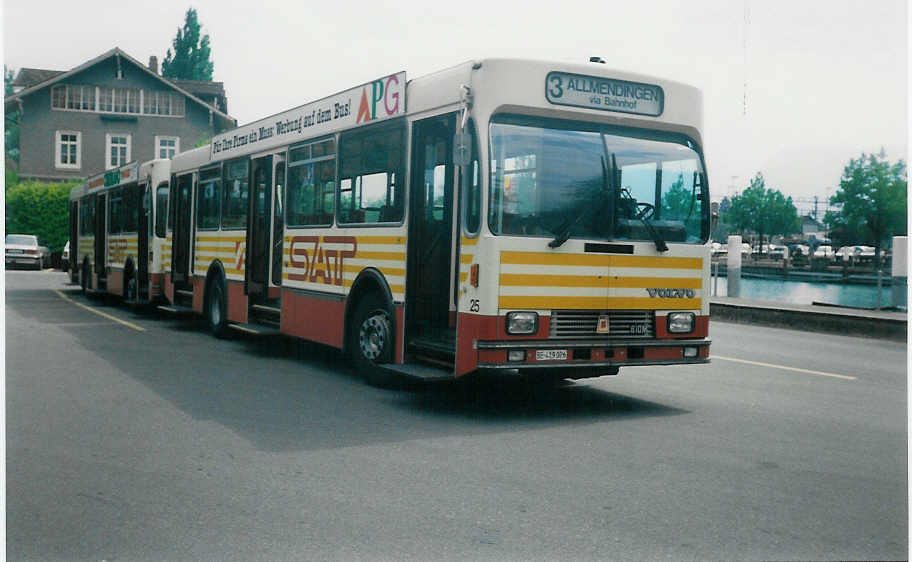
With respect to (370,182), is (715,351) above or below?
below

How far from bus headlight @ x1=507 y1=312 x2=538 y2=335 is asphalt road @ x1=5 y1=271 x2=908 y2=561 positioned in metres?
0.70

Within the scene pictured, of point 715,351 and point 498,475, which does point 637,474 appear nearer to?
point 498,475

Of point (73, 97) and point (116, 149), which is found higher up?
point (73, 97)

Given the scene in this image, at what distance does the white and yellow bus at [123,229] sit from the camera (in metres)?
17.4

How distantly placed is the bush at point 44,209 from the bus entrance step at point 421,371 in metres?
5.84

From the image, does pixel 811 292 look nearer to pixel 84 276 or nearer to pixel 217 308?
pixel 84 276

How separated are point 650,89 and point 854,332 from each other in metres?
10.2

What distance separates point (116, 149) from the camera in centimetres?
1822

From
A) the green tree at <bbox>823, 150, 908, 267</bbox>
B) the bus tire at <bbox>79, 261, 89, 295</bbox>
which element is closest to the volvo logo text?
the bus tire at <bbox>79, 261, 89, 295</bbox>

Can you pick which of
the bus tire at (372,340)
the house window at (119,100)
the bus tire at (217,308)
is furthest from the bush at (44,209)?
the bus tire at (372,340)

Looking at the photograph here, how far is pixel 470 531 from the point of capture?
478cm

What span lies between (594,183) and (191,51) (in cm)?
394

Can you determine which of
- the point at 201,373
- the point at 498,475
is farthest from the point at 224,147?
the point at 498,475

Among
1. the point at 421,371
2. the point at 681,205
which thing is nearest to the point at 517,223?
the point at 421,371
